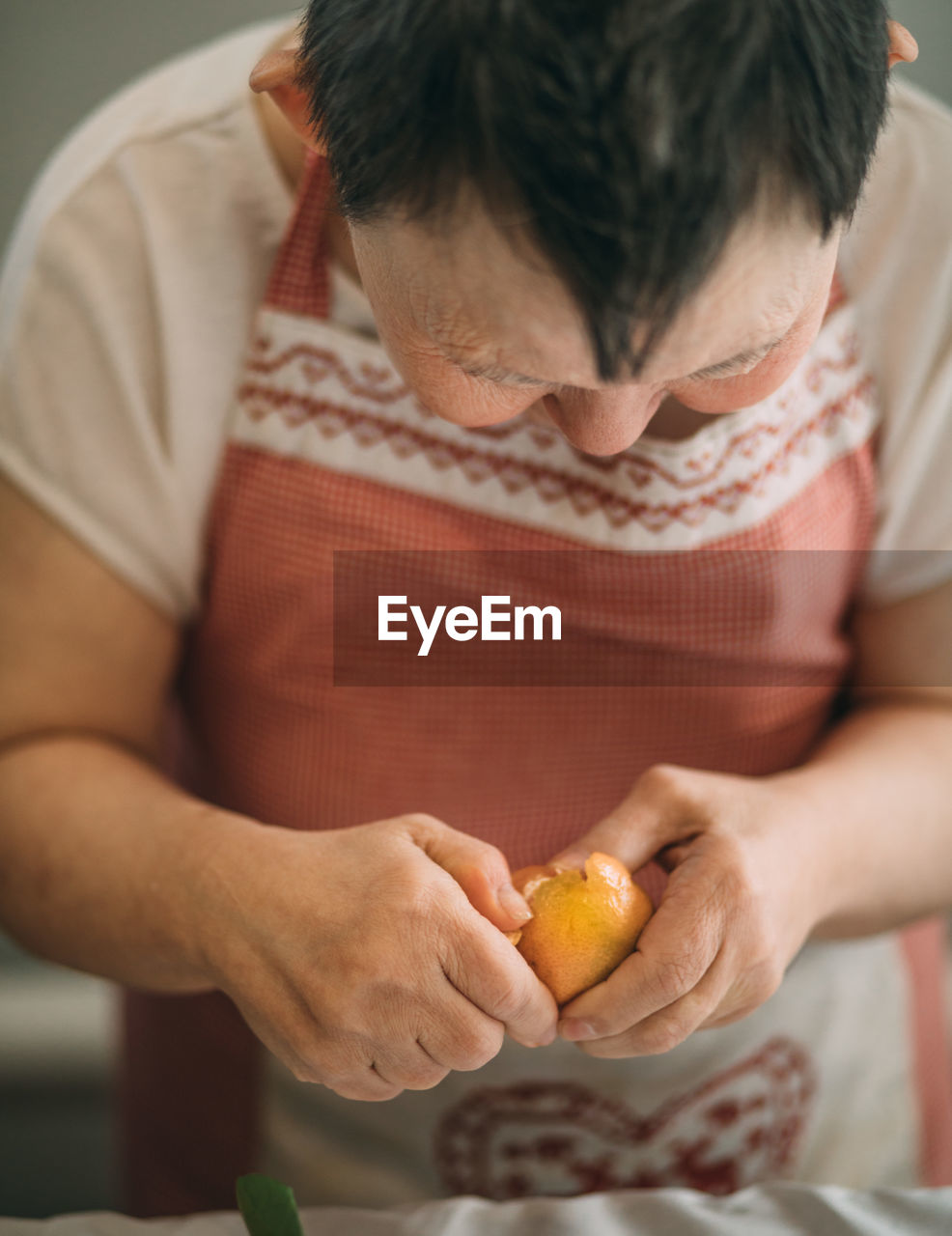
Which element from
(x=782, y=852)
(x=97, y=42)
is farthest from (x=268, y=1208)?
(x=97, y=42)

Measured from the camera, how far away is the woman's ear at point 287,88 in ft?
1.59

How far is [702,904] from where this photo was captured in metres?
0.56

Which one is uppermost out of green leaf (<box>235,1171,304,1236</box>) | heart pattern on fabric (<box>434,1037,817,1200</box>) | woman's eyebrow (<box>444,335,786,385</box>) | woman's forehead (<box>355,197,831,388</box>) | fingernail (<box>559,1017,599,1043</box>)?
woman's forehead (<box>355,197,831,388</box>)

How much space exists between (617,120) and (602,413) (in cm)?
14

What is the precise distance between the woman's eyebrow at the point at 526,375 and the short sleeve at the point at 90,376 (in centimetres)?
29

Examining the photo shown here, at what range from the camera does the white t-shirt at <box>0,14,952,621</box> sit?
65 cm

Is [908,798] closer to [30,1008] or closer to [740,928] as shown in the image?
[740,928]

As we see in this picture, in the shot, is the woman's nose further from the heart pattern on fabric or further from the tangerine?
the heart pattern on fabric

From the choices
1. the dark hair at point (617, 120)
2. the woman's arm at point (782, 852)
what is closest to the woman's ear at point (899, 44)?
the dark hair at point (617, 120)

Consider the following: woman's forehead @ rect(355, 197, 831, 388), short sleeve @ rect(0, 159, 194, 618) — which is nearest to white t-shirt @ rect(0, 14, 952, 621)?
short sleeve @ rect(0, 159, 194, 618)

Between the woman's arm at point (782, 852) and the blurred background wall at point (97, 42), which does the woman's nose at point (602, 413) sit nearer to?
the woman's arm at point (782, 852)

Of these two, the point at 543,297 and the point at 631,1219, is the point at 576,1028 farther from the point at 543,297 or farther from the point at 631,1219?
the point at 543,297

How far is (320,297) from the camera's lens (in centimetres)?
66

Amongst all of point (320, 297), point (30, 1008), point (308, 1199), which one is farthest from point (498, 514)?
point (30, 1008)
